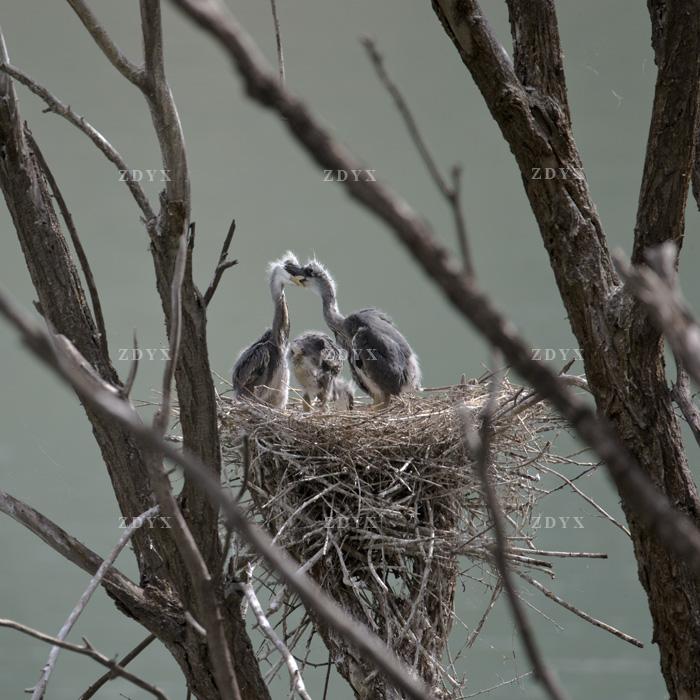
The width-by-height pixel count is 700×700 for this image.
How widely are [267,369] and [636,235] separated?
222 centimetres

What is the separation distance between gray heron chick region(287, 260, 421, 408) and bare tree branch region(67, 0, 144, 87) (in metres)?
2.40

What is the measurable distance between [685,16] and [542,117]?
0.30 metres

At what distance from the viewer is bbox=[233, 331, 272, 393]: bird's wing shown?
13.2 feet

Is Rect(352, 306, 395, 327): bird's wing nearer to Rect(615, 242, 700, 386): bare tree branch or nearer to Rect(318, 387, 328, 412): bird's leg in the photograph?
Rect(318, 387, 328, 412): bird's leg

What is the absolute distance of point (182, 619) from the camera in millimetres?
1980

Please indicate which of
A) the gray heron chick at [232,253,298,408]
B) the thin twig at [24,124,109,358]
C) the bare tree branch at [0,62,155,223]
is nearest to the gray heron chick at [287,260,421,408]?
the gray heron chick at [232,253,298,408]

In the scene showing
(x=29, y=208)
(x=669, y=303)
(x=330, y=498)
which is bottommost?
(x=669, y=303)

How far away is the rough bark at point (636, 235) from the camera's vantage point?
1.93 meters

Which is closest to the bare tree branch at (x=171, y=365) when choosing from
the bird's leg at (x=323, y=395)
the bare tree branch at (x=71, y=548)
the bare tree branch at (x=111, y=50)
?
the bare tree branch at (x=111, y=50)

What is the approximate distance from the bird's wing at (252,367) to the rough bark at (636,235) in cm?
209

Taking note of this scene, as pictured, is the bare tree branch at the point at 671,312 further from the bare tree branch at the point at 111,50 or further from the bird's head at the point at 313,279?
the bird's head at the point at 313,279

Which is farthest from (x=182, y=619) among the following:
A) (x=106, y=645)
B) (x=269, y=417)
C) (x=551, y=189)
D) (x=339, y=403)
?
(x=106, y=645)

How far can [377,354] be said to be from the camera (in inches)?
157

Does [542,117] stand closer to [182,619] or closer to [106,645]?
[182,619]
